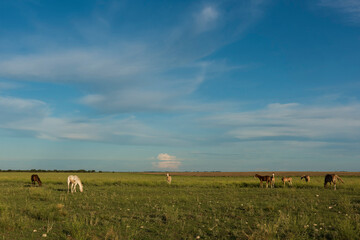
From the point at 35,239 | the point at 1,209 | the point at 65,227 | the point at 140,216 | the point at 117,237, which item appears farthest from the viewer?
the point at 1,209

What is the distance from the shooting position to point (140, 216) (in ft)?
46.8

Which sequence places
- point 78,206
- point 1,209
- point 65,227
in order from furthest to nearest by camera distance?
point 78,206
point 1,209
point 65,227

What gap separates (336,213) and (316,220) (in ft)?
8.70

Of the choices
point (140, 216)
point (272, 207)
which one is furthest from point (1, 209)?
point (272, 207)

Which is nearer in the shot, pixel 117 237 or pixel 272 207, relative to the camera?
pixel 117 237

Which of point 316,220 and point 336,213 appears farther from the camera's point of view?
point 336,213

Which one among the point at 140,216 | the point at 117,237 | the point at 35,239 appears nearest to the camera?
the point at 117,237

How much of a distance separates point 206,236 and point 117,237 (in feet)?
11.0

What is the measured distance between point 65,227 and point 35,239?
5.00ft

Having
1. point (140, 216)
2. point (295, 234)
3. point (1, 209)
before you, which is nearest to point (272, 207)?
point (295, 234)

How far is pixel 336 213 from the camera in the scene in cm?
1495

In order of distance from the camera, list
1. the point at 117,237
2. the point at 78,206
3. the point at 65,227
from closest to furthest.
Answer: the point at 117,237
the point at 65,227
the point at 78,206

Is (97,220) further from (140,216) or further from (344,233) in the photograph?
(344,233)

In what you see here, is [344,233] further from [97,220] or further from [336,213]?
[97,220]
